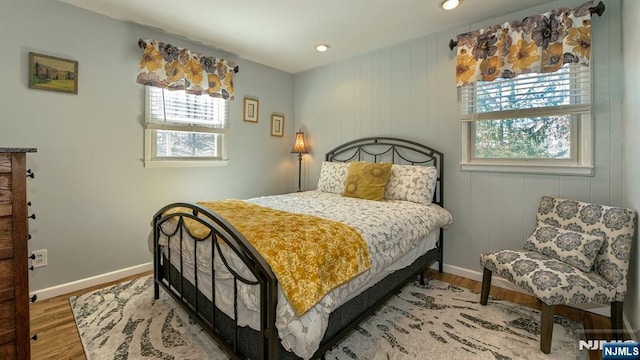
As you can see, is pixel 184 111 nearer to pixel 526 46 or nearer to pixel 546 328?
pixel 526 46

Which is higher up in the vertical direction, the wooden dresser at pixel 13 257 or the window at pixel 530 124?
the window at pixel 530 124

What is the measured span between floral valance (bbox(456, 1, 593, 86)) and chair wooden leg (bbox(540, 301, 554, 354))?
175cm

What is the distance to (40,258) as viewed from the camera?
2.35 meters

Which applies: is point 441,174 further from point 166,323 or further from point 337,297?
point 166,323

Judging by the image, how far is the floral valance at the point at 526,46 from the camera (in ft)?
7.03

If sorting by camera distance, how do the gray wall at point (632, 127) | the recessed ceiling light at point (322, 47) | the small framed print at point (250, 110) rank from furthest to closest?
the small framed print at point (250, 110)
the recessed ceiling light at point (322, 47)
the gray wall at point (632, 127)

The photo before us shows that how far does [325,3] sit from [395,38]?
1.01 metres

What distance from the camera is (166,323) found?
198 centimetres

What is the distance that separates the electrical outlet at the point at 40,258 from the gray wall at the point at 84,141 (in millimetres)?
42

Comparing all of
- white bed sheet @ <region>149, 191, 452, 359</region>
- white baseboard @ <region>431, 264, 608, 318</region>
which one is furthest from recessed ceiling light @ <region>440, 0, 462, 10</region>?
white baseboard @ <region>431, 264, 608, 318</region>

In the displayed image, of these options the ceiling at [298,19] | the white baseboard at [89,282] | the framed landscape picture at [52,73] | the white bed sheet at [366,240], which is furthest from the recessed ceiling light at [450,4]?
the white baseboard at [89,282]

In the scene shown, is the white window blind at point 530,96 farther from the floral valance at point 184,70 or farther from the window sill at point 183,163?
the window sill at point 183,163

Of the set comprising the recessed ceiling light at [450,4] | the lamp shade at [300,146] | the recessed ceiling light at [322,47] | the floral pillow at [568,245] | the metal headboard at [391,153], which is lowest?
the floral pillow at [568,245]

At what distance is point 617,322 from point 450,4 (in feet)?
8.26
